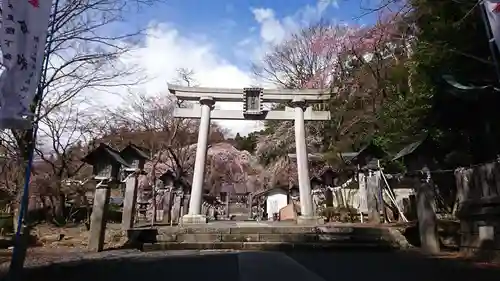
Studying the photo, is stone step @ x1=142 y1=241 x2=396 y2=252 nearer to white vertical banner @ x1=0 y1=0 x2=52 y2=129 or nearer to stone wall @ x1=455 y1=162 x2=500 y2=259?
stone wall @ x1=455 y1=162 x2=500 y2=259

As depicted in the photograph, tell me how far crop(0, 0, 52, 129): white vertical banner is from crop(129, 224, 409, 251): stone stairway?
6.42 m

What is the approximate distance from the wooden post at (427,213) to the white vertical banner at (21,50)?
826 centimetres

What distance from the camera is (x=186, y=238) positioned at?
11547mm

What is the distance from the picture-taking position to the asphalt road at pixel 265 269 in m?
6.16

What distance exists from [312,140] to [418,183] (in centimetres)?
1748

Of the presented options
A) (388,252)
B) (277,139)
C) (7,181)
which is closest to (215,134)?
(277,139)

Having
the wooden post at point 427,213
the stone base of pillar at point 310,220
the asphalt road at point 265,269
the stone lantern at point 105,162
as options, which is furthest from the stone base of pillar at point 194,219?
the wooden post at point 427,213

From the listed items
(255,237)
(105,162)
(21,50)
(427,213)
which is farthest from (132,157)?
(427,213)

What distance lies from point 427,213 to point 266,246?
4268mm

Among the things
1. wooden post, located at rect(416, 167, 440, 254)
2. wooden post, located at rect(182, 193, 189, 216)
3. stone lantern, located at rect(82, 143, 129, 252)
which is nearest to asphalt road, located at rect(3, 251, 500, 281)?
wooden post, located at rect(416, 167, 440, 254)

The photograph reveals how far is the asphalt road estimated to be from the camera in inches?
242

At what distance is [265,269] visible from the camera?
22.9ft

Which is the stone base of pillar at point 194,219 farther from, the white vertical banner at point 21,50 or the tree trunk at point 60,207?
the white vertical banner at point 21,50

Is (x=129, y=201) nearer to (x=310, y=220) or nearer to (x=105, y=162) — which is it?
(x=105, y=162)
